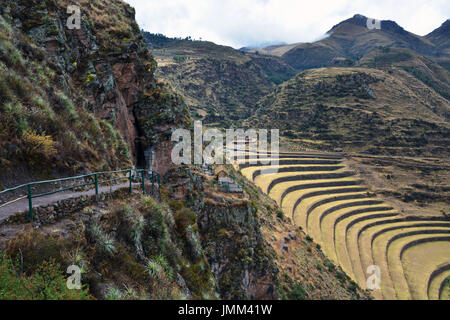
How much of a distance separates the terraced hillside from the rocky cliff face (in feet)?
75.2

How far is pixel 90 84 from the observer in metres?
11.1

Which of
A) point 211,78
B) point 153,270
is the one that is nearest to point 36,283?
point 153,270

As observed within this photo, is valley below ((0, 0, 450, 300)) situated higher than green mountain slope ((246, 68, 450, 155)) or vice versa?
green mountain slope ((246, 68, 450, 155))

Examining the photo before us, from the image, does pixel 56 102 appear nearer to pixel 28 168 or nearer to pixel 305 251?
pixel 28 168

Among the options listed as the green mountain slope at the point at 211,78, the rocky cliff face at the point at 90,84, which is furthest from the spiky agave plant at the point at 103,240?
the green mountain slope at the point at 211,78

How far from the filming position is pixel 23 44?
8.52 meters

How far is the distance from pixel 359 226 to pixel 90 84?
3768cm

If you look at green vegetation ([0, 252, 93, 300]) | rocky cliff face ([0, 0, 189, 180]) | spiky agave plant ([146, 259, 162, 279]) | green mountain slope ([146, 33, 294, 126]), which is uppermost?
green mountain slope ([146, 33, 294, 126])

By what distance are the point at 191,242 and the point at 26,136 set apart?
600cm

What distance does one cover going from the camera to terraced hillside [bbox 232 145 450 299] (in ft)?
89.6

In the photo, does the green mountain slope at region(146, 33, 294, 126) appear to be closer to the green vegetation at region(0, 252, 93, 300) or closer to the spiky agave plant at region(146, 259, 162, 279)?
the spiky agave plant at region(146, 259, 162, 279)

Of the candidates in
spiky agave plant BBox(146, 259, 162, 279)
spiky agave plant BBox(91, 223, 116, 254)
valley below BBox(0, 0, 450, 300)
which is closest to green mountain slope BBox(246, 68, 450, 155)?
valley below BBox(0, 0, 450, 300)

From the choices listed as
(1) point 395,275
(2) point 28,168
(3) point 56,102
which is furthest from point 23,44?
(1) point 395,275

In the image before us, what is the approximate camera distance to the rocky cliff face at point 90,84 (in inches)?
295
